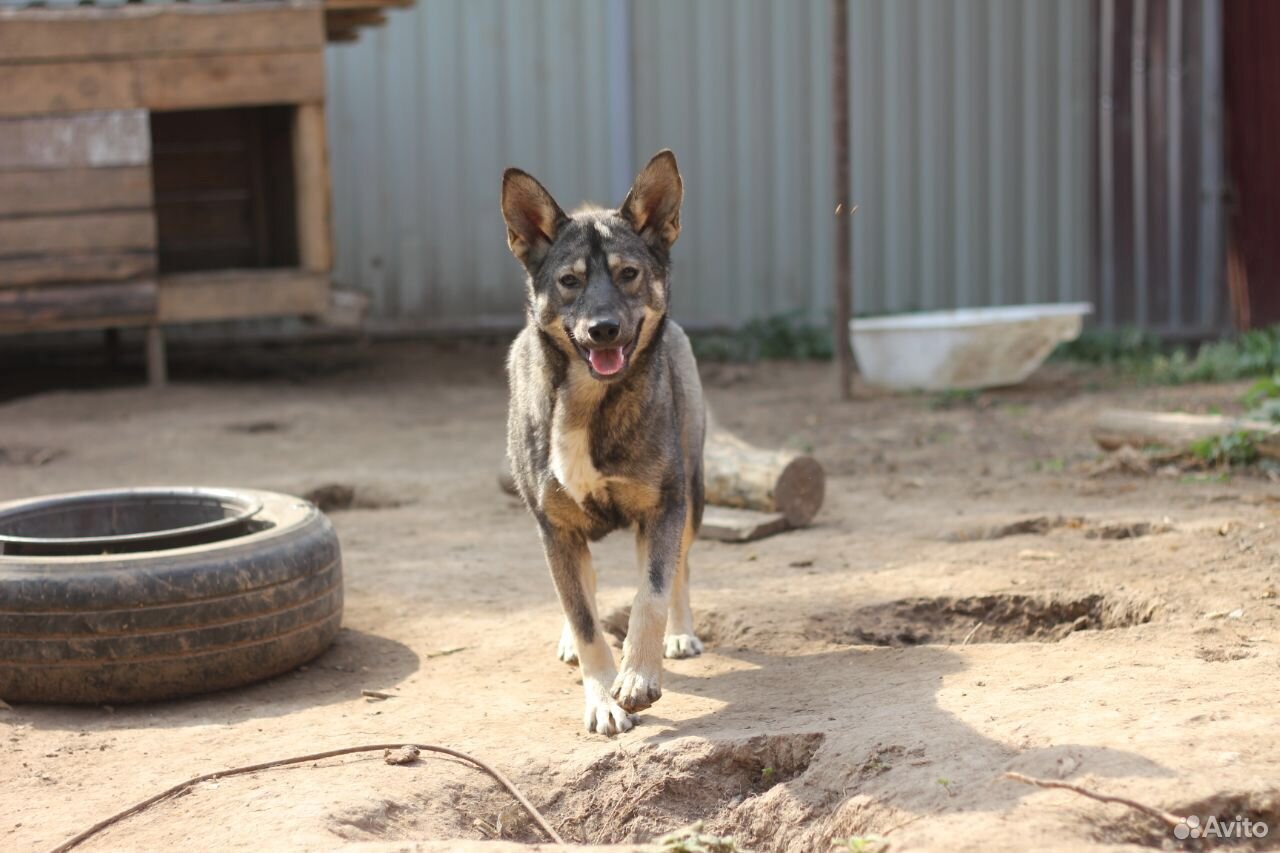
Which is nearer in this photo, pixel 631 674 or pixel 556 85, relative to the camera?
pixel 631 674

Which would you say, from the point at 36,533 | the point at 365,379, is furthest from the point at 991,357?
the point at 36,533

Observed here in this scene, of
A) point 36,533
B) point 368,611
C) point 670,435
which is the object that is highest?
point 670,435

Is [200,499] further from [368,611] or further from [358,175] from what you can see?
[358,175]

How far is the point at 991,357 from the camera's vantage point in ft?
33.2

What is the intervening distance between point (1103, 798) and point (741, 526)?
3412 mm

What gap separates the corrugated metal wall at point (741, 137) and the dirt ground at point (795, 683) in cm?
488

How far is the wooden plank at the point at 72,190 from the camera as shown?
10.6m

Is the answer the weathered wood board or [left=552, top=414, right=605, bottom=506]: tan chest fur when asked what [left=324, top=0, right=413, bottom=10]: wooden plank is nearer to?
the weathered wood board

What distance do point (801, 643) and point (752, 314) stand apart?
8.64 meters

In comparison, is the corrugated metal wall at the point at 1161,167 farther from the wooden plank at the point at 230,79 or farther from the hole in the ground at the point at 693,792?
the hole in the ground at the point at 693,792

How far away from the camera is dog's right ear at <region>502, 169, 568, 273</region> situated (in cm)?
462

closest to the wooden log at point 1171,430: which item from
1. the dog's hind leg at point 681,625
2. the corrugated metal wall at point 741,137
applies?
the dog's hind leg at point 681,625

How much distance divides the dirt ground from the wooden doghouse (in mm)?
2540
